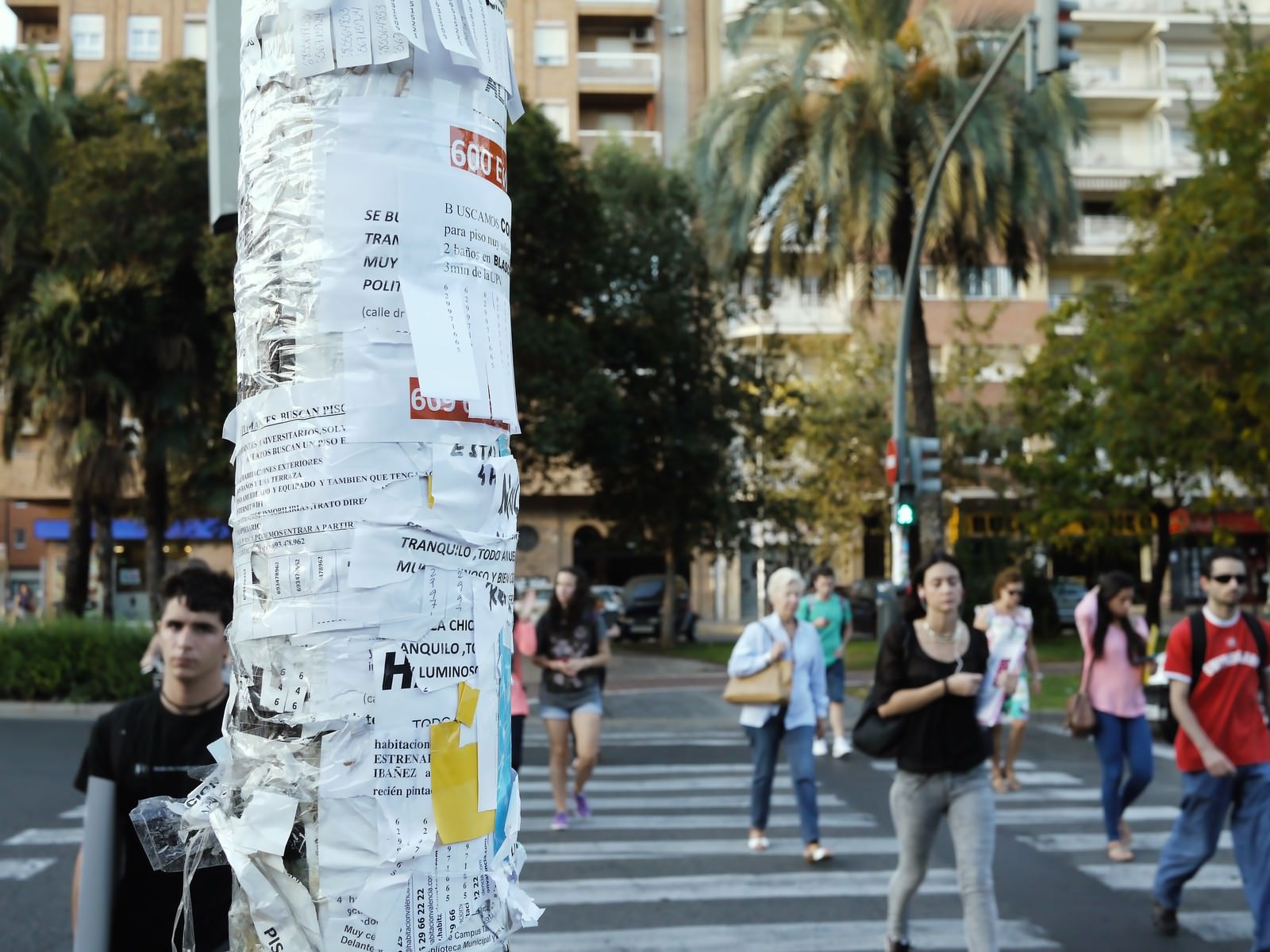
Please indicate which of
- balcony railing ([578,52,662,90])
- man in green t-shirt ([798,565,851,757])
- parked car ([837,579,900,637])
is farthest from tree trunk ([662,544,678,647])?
balcony railing ([578,52,662,90])

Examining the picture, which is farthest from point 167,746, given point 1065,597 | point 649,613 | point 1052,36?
point 1065,597

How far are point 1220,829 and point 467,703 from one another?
6.22 metres

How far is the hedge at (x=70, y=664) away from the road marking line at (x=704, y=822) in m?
10.3

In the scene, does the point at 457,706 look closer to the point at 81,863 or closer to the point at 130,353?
the point at 81,863

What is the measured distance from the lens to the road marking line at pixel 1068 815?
10.3m

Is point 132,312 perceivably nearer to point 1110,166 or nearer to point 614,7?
point 614,7

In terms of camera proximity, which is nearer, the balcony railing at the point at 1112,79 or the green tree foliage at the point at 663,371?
the green tree foliage at the point at 663,371

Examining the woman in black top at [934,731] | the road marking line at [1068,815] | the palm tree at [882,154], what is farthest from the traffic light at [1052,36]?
the woman in black top at [934,731]

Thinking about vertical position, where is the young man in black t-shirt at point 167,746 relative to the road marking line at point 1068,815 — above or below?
above

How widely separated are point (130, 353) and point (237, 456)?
24763 mm

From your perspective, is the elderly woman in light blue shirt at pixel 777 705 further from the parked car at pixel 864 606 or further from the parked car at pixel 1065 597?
the parked car at pixel 1065 597

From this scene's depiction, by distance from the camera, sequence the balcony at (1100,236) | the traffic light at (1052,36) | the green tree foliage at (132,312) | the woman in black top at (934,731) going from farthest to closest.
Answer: the balcony at (1100,236) < the green tree foliage at (132,312) < the traffic light at (1052,36) < the woman in black top at (934,731)

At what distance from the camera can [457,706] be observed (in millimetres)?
1776

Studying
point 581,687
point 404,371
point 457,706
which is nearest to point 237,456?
point 404,371
